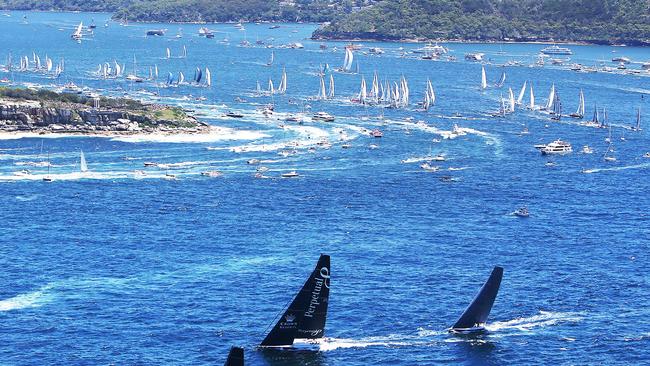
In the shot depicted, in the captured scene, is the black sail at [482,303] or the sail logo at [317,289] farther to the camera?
the black sail at [482,303]

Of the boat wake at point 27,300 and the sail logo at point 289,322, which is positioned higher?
the sail logo at point 289,322

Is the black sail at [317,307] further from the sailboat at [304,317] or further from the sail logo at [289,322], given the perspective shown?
the sail logo at [289,322]

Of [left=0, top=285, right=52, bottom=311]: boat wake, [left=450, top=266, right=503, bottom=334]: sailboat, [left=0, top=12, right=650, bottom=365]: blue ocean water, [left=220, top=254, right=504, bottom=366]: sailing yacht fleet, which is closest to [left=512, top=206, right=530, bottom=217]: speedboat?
[left=0, top=12, right=650, bottom=365]: blue ocean water

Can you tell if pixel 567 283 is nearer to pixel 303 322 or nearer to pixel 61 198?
pixel 303 322

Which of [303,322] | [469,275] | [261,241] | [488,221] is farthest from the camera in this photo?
[488,221]

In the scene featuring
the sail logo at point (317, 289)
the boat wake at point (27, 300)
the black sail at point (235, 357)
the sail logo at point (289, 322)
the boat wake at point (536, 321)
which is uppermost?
the black sail at point (235, 357)

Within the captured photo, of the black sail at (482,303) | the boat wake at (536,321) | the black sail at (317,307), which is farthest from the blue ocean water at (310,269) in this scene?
the black sail at (317,307)

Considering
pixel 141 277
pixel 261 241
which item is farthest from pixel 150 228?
pixel 141 277
